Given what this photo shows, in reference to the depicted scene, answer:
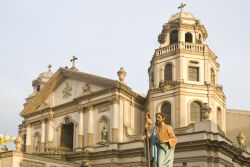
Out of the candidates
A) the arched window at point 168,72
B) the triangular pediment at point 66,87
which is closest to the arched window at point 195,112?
the arched window at point 168,72

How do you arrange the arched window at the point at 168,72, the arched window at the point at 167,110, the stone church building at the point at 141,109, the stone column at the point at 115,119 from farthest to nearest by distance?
1. the arched window at the point at 168,72
2. the arched window at the point at 167,110
3. the stone column at the point at 115,119
4. the stone church building at the point at 141,109

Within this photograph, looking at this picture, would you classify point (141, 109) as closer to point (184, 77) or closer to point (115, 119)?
point (115, 119)

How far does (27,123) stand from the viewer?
40.9 meters

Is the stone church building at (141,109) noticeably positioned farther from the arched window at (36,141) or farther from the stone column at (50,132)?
the arched window at (36,141)

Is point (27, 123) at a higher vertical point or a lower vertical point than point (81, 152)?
higher

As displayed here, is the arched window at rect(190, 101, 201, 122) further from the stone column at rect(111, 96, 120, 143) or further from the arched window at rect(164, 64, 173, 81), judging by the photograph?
the stone column at rect(111, 96, 120, 143)

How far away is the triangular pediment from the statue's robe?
2354cm

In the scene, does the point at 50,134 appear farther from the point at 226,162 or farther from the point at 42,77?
the point at 226,162

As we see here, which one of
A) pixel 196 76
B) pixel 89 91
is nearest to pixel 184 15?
pixel 196 76

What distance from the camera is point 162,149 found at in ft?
33.4

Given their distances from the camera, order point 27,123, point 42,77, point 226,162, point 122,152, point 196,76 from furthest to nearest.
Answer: point 42,77 → point 27,123 → point 196,76 → point 122,152 → point 226,162

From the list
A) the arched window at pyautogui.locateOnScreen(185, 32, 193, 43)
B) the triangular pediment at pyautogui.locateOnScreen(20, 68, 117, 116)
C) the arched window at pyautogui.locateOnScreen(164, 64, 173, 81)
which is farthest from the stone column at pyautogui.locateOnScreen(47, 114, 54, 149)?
the arched window at pyautogui.locateOnScreen(185, 32, 193, 43)

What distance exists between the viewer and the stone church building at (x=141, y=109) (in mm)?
31344

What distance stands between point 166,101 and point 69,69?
1009cm
